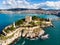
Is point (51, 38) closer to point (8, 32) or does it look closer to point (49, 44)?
point (49, 44)

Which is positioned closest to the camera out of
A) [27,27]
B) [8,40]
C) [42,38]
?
[8,40]

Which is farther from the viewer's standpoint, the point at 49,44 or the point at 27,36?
the point at 27,36

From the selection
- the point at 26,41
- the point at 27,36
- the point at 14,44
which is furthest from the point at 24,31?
→ the point at 14,44

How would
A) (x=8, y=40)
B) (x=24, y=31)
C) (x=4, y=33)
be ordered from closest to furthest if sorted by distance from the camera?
(x=8, y=40), (x=4, y=33), (x=24, y=31)

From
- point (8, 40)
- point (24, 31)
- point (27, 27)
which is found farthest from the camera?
point (27, 27)

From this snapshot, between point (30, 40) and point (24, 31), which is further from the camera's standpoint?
point (24, 31)

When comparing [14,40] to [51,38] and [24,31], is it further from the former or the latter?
[51,38]

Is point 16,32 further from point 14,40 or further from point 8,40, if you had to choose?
point 8,40

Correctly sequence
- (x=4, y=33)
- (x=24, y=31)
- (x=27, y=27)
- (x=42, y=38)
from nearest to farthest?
(x=4, y=33) → (x=42, y=38) → (x=24, y=31) → (x=27, y=27)

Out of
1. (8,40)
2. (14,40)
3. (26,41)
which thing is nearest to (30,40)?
(26,41)
